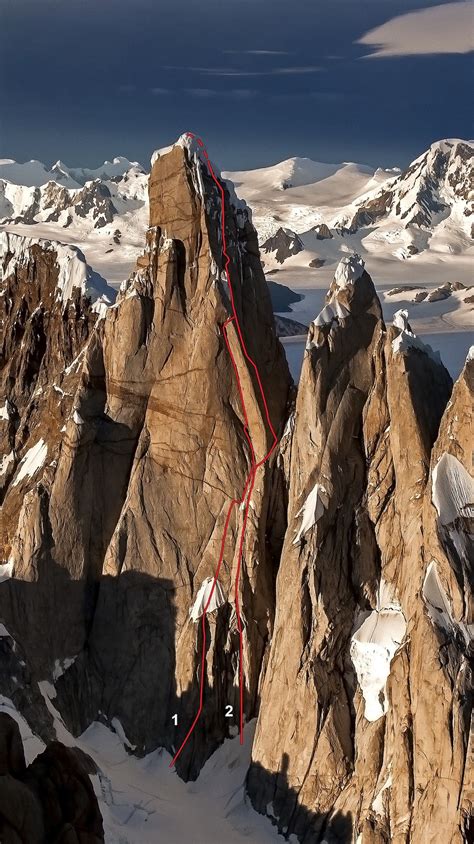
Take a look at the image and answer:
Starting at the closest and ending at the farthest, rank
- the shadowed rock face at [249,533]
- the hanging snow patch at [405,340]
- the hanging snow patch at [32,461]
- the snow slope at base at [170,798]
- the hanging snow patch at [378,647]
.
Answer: the shadowed rock face at [249,533] → the hanging snow patch at [378,647] → the snow slope at base at [170,798] → the hanging snow patch at [405,340] → the hanging snow patch at [32,461]

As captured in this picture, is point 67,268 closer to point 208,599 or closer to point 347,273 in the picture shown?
point 347,273

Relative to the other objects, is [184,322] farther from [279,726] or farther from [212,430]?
[279,726]

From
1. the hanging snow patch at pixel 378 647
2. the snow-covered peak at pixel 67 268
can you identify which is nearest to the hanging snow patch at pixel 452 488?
the hanging snow patch at pixel 378 647

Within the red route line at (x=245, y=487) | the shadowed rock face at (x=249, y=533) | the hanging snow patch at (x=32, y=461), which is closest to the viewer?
the shadowed rock face at (x=249, y=533)

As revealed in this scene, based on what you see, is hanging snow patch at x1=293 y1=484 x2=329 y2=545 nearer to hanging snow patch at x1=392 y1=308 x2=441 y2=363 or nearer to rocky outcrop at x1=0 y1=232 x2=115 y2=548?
hanging snow patch at x1=392 y1=308 x2=441 y2=363

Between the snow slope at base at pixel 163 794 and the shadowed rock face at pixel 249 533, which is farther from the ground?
→ the shadowed rock face at pixel 249 533

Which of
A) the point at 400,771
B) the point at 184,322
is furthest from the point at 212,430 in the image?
the point at 400,771

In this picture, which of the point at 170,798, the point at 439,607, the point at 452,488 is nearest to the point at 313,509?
the point at 452,488

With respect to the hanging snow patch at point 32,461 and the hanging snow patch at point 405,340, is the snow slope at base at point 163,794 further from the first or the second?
the hanging snow patch at point 405,340
